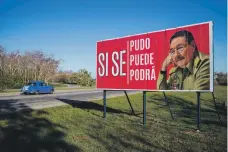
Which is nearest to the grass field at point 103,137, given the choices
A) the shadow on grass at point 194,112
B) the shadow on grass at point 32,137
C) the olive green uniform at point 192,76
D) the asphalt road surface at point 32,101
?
the shadow on grass at point 32,137

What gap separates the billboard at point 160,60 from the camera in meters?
7.76

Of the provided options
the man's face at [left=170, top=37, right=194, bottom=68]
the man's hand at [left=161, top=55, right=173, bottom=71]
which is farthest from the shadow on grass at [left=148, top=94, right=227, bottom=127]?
the man's hand at [left=161, top=55, right=173, bottom=71]

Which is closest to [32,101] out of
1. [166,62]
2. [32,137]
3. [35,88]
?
[35,88]

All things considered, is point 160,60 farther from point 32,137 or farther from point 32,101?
point 32,101

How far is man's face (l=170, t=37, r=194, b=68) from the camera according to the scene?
809 centimetres

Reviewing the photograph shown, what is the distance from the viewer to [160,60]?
8836 millimetres

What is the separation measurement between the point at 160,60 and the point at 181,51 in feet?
3.02

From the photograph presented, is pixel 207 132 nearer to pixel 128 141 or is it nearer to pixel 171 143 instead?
pixel 171 143

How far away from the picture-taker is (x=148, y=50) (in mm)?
9227

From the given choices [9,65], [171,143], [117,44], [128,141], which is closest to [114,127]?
[128,141]

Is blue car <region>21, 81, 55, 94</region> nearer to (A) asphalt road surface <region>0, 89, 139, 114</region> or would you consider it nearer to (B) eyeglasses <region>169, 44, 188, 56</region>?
(A) asphalt road surface <region>0, 89, 139, 114</region>

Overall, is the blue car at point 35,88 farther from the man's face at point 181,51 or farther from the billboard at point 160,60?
the man's face at point 181,51

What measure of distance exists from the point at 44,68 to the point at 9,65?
8.58 meters

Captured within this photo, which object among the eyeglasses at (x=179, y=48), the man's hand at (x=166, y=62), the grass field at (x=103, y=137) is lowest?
the grass field at (x=103, y=137)
